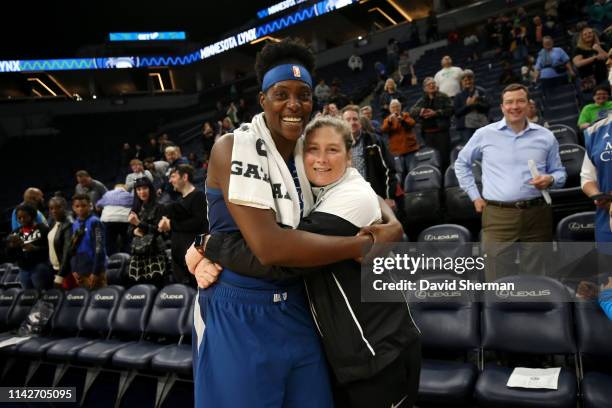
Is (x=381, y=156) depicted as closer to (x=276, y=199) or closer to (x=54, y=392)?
(x=276, y=199)

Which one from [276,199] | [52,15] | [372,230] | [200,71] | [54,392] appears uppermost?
[52,15]

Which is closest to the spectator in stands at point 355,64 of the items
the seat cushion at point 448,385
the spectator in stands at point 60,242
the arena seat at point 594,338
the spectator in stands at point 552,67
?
the spectator in stands at point 552,67

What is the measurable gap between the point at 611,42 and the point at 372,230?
5.67 metres

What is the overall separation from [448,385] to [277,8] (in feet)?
63.6

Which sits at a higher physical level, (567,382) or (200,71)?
(200,71)

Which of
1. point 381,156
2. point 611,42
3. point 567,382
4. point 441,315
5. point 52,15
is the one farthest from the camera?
point 52,15

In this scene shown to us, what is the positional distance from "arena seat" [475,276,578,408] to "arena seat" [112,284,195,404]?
2.47 m

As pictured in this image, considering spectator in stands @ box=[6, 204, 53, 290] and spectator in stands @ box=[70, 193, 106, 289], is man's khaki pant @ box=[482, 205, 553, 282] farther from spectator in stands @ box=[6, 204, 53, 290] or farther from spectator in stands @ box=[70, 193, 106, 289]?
spectator in stands @ box=[6, 204, 53, 290]

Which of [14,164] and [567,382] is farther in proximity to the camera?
[14,164]

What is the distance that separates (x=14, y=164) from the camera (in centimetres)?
1878

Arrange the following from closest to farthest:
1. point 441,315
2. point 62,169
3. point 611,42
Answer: point 441,315 → point 611,42 → point 62,169

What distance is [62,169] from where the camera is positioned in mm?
18609

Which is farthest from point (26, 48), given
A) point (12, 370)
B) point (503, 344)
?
point (503, 344)
